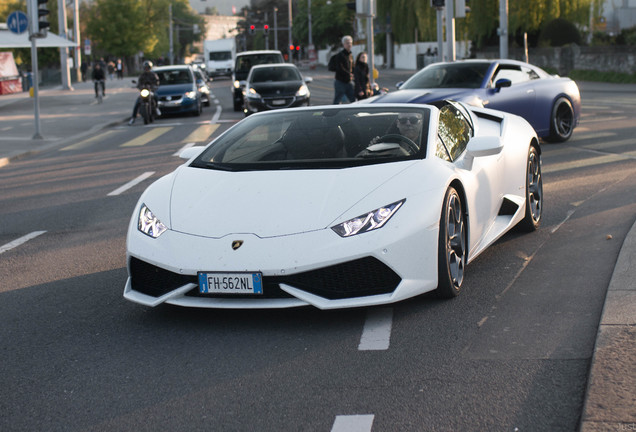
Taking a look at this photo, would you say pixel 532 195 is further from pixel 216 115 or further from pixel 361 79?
pixel 216 115

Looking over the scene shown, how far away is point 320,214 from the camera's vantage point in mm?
5410

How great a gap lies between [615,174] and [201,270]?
791 cm

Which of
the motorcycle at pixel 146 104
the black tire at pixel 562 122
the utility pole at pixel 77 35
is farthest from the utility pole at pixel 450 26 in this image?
the utility pole at pixel 77 35

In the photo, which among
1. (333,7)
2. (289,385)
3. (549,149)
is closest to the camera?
(289,385)

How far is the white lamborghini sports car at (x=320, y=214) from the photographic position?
5.25 metres

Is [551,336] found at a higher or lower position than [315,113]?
lower

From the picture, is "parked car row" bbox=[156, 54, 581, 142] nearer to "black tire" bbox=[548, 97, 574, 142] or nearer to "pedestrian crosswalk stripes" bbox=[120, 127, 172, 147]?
"black tire" bbox=[548, 97, 574, 142]

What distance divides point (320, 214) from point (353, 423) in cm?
175

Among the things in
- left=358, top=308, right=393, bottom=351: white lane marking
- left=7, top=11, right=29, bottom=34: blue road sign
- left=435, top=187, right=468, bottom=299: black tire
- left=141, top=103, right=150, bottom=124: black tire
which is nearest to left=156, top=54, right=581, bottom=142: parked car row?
left=435, top=187, right=468, bottom=299: black tire

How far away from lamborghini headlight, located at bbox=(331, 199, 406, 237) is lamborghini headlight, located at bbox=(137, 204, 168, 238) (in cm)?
106

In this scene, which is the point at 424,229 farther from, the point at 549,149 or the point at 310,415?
the point at 549,149

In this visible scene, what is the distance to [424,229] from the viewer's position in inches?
216

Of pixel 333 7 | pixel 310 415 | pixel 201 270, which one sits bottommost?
pixel 310 415

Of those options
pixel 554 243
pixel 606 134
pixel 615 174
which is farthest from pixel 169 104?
pixel 554 243
